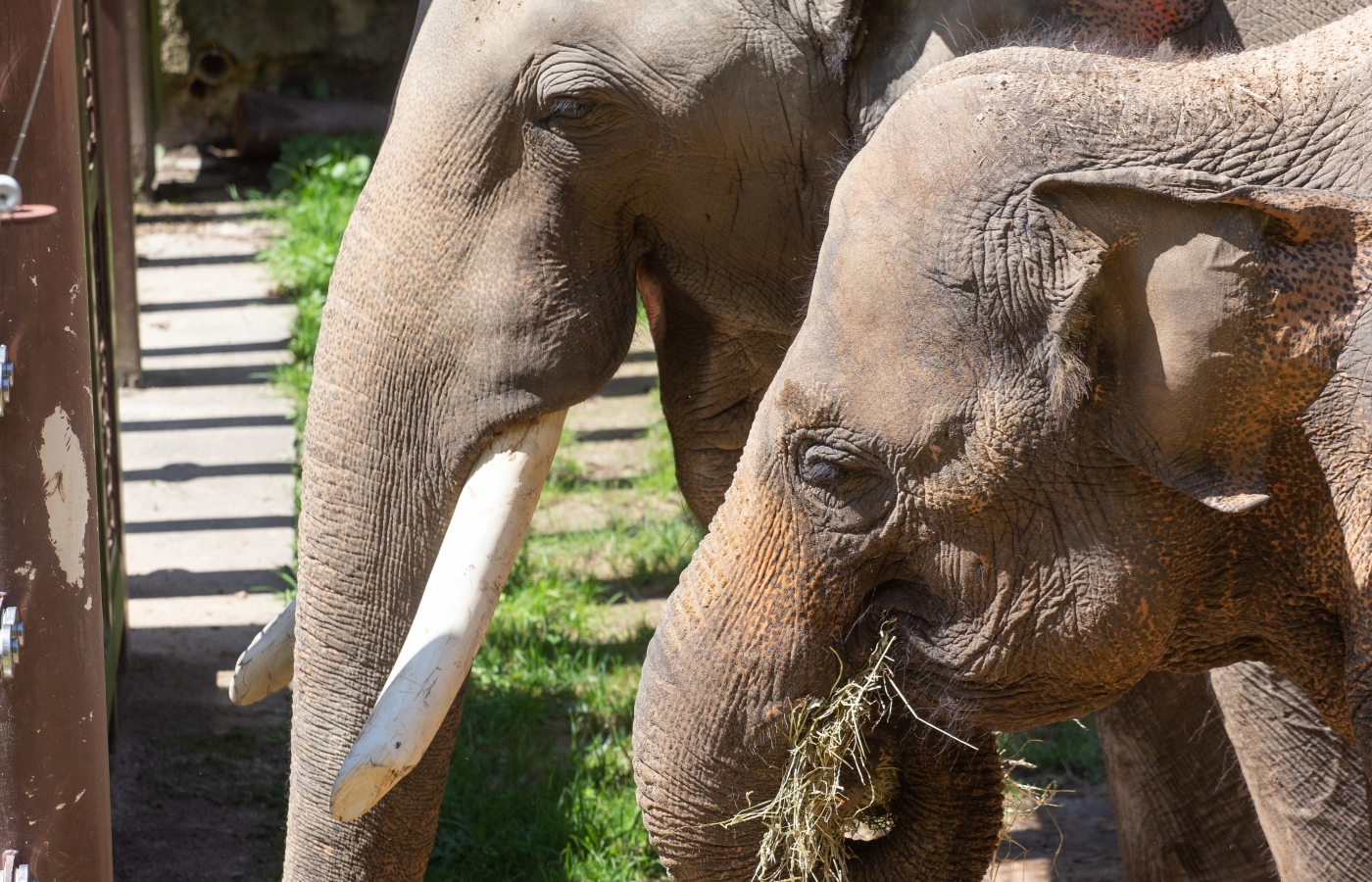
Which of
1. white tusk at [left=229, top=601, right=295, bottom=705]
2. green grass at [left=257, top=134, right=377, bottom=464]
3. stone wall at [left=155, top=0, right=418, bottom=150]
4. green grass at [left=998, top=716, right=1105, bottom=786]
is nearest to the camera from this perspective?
white tusk at [left=229, top=601, right=295, bottom=705]

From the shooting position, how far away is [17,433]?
71.1 inches

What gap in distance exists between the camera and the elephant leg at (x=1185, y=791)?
313 cm

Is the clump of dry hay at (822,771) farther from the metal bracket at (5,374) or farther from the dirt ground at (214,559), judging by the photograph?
the dirt ground at (214,559)

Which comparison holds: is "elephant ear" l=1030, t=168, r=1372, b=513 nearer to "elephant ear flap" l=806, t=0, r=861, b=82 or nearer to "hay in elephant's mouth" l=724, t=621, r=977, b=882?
"hay in elephant's mouth" l=724, t=621, r=977, b=882

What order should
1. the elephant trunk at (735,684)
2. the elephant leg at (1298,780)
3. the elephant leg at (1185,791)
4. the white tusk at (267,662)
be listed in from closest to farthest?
the elephant trunk at (735,684) → the elephant leg at (1298,780) → the white tusk at (267,662) → the elephant leg at (1185,791)

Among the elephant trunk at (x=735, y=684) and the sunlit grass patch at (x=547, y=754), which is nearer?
the elephant trunk at (x=735, y=684)

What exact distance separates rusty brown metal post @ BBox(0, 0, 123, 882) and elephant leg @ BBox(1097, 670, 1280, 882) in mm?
1963

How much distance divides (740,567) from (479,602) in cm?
65

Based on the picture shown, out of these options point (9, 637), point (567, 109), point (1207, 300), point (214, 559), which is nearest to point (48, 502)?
point (9, 637)

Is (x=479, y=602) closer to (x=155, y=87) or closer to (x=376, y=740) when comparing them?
(x=376, y=740)

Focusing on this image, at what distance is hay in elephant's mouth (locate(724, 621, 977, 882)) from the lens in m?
1.91

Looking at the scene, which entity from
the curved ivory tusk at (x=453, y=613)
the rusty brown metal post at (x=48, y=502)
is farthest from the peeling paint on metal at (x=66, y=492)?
the curved ivory tusk at (x=453, y=613)

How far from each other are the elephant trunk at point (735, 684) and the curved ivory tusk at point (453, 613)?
432 mm

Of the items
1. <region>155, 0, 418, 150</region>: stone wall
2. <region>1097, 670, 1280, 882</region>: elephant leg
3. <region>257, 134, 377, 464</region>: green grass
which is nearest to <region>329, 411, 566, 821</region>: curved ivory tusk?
<region>1097, 670, 1280, 882</region>: elephant leg
